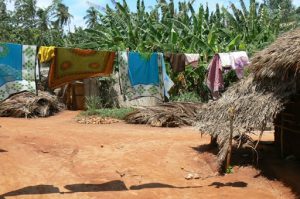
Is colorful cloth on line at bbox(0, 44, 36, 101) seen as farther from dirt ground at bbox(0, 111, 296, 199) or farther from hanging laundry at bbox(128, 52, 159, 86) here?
hanging laundry at bbox(128, 52, 159, 86)

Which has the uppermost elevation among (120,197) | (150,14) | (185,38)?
(150,14)

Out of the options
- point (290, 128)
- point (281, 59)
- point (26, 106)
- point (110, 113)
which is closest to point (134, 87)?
point (110, 113)

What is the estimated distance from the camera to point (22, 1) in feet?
78.2

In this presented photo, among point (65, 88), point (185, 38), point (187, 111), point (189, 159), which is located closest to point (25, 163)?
point (189, 159)

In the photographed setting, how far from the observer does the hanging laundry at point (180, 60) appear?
13086 millimetres

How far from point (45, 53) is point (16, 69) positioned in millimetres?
889

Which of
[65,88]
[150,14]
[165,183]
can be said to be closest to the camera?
[165,183]

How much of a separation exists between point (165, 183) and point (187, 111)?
5599 mm

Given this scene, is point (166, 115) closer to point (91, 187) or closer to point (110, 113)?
point (110, 113)

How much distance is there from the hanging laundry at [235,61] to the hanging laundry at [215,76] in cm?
14

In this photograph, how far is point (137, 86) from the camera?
12984 millimetres

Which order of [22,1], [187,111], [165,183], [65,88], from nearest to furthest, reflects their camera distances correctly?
[165,183]
[187,111]
[65,88]
[22,1]

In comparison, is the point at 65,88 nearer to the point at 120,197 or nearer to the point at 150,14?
the point at 150,14

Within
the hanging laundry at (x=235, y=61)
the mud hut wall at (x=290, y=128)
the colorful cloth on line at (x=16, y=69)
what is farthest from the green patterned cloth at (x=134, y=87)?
the mud hut wall at (x=290, y=128)
